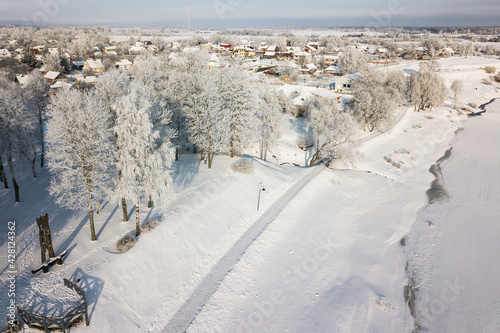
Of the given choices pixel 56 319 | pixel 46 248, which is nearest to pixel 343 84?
pixel 46 248

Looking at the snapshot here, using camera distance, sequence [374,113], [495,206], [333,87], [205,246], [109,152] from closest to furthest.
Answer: [109,152] → [205,246] → [495,206] → [374,113] → [333,87]

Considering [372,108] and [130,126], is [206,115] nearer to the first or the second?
[130,126]

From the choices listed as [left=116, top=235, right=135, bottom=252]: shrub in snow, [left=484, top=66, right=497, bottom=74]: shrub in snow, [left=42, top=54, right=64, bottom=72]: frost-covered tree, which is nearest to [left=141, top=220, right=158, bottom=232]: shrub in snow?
[left=116, top=235, right=135, bottom=252]: shrub in snow

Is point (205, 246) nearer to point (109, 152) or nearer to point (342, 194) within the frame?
point (109, 152)

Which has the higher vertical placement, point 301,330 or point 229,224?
point 229,224

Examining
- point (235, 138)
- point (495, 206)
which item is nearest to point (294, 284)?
point (235, 138)

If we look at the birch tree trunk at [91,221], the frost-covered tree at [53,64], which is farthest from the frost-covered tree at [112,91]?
the frost-covered tree at [53,64]

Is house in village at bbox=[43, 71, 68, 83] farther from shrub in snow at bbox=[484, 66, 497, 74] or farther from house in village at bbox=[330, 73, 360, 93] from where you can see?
shrub in snow at bbox=[484, 66, 497, 74]

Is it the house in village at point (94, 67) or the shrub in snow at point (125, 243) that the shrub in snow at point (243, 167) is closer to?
the shrub in snow at point (125, 243)
